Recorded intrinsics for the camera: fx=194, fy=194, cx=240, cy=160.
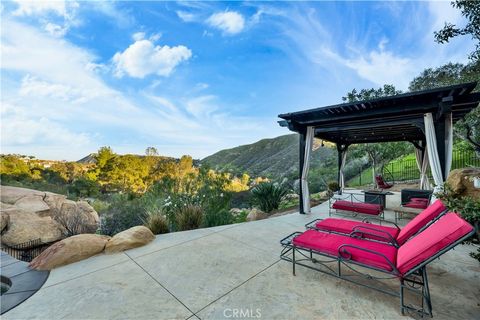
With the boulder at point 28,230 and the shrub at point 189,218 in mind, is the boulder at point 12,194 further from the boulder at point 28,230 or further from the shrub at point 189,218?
the shrub at point 189,218

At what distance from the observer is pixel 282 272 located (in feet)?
8.16

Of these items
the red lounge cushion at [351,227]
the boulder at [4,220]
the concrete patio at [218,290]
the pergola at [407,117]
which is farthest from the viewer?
the boulder at [4,220]

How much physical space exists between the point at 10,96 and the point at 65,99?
1621 mm

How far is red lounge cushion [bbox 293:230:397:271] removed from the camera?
193 cm

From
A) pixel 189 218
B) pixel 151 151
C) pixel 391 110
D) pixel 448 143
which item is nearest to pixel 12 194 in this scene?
pixel 189 218

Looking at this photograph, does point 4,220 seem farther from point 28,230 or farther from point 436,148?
point 436,148

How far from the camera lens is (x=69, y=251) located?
294 centimetres

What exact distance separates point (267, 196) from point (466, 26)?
621 cm

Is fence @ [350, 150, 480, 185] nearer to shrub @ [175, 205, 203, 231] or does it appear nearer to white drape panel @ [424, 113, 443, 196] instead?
white drape panel @ [424, 113, 443, 196]

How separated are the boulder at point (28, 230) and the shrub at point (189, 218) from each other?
3.25 meters

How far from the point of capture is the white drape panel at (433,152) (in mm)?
3924

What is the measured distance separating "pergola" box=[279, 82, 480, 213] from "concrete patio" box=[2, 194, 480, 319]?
1.97m

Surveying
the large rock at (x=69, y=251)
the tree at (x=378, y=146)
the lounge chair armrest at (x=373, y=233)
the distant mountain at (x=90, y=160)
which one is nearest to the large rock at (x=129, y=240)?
the large rock at (x=69, y=251)

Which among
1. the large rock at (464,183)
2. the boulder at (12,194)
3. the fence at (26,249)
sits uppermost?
the large rock at (464,183)
